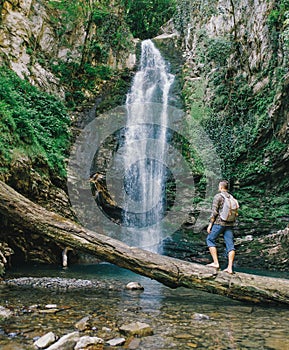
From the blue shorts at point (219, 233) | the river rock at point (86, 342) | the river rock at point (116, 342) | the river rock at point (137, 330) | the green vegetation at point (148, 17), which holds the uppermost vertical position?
the green vegetation at point (148, 17)

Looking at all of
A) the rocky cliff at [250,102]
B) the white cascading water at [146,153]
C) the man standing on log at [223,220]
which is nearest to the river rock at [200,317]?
the man standing on log at [223,220]

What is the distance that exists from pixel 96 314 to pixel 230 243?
2.33 meters

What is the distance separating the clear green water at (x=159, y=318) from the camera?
323 cm

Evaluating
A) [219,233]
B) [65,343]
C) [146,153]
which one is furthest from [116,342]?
[146,153]

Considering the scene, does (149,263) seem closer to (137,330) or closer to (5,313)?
(137,330)

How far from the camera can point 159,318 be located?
4.02m

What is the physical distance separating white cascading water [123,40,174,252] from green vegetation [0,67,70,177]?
11.7 ft

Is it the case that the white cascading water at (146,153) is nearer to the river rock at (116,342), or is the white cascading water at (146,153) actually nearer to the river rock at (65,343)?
the river rock at (116,342)

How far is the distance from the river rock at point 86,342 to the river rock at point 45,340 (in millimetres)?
279

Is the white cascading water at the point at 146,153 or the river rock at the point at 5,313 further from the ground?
the white cascading water at the point at 146,153

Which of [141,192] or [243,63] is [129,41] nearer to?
[243,63]

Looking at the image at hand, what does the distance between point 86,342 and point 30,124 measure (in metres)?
7.53

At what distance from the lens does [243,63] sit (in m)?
14.6

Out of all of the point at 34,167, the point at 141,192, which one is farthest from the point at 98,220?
the point at 34,167
